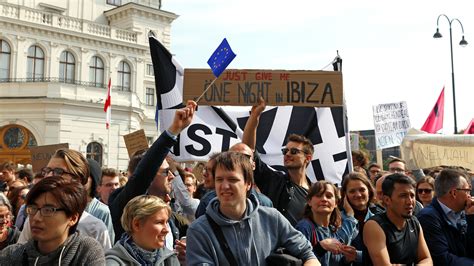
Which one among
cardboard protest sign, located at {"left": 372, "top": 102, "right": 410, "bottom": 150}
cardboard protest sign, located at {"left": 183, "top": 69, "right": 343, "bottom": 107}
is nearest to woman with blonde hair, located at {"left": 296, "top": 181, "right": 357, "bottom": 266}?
cardboard protest sign, located at {"left": 183, "top": 69, "right": 343, "bottom": 107}

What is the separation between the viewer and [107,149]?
3628 centimetres

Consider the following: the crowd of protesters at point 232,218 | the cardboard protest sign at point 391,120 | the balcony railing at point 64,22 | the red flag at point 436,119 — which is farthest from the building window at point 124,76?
the crowd of protesters at point 232,218

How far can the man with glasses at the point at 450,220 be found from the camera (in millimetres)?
4234

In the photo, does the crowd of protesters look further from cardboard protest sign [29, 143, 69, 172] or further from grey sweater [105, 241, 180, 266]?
cardboard protest sign [29, 143, 69, 172]

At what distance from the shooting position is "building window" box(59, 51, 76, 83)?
37.8 meters

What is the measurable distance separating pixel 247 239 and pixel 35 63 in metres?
36.9

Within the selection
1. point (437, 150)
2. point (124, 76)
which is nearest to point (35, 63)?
point (124, 76)

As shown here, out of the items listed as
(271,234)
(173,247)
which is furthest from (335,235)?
(271,234)

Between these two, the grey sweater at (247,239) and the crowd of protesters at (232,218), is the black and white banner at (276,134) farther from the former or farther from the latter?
the grey sweater at (247,239)

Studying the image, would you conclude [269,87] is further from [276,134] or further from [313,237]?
[313,237]

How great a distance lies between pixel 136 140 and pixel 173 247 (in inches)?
208

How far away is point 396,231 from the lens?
378 cm

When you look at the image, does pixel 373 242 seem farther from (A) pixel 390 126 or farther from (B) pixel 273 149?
(A) pixel 390 126

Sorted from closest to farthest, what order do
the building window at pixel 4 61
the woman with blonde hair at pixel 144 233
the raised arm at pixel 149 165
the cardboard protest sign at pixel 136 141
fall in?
the woman with blonde hair at pixel 144 233 → the raised arm at pixel 149 165 → the cardboard protest sign at pixel 136 141 → the building window at pixel 4 61
